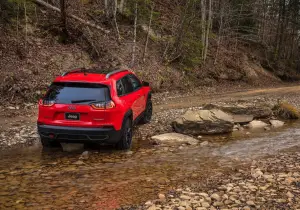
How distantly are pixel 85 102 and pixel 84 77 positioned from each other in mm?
718

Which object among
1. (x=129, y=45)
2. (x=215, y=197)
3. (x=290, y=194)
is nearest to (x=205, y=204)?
(x=215, y=197)

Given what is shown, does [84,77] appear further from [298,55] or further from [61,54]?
[298,55]

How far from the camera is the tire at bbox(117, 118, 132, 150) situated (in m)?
7.79

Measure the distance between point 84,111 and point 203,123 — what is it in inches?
175

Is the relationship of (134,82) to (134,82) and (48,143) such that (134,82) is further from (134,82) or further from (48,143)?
(48,143)

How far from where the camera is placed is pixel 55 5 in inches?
770

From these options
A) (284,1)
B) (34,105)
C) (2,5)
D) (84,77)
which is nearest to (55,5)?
(2,5)

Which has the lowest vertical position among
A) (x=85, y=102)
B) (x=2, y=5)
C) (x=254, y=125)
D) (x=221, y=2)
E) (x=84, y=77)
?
(x=254, y=125)

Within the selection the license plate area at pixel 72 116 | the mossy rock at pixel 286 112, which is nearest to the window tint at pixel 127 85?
the license plate area at pixel 72 116

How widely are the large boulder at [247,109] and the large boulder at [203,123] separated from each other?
134 centimetres

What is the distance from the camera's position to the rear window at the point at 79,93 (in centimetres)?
730

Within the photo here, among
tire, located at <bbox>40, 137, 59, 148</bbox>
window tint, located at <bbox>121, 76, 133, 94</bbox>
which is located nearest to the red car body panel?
window tint, located at <bbox>121, 76, 133, 94</bbox>

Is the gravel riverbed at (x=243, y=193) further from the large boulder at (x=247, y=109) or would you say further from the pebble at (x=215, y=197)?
the large boulder at (x=247, y=109)

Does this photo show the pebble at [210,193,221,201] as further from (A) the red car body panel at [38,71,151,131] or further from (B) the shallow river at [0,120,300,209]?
(A) the red car body panel at [38,71,151,131]
